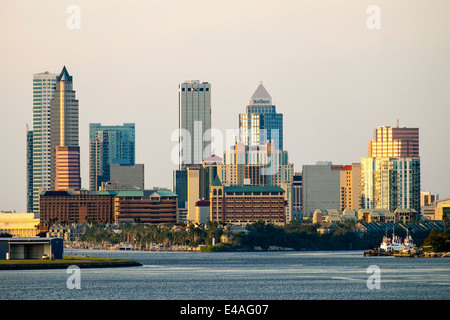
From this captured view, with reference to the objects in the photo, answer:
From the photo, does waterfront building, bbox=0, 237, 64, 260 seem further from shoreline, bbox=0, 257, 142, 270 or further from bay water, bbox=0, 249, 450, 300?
bay water, bbox=0, 249, 450, 300

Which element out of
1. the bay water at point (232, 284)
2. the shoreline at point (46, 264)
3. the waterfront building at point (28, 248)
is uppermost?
the waterfront building at point (28, 248)

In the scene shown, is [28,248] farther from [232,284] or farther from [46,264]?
[232,284]

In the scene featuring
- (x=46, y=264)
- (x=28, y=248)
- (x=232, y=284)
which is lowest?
(x=232, y=284)

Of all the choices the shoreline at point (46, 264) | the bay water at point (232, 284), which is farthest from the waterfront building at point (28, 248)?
the bay water at point (232, 284)

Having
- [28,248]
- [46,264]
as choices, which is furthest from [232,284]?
[28,248]

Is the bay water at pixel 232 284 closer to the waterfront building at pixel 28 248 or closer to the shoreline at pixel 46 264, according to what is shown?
the shoreline at pixel 46 264

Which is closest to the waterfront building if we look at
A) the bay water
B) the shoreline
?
the shoreline

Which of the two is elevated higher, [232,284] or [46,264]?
[46,264]
